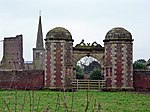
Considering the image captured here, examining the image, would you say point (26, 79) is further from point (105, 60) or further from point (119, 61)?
point (119, 61)

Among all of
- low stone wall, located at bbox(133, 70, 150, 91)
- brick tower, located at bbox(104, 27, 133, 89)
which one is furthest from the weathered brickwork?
low stone wall, located at bbox(133, 70, 150, 91)

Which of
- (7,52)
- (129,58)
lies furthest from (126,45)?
(7,52)

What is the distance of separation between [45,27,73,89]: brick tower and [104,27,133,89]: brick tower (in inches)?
124

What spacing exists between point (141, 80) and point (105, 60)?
3.35 metres

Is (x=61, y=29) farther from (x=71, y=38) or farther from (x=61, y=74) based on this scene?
(x=61, y=74)

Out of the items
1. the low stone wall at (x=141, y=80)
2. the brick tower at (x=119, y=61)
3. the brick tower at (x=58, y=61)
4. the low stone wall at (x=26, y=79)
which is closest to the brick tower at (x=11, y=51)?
the low stone wall at (x=26, y=79)

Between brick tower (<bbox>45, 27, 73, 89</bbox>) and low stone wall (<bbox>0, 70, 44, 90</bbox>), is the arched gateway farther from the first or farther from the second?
low stone wall (<bbox>0, 70, 44, 90</bbox>)

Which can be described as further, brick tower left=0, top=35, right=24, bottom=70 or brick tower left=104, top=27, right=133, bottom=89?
brick tower left=0, top=35, right=24, bottom=70

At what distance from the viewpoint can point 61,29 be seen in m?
35.4

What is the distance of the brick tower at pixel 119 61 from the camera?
34188 millimetres

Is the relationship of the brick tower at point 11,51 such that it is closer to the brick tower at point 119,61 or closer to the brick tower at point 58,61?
the brick tower at point 58,61

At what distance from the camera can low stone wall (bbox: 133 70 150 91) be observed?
112ft

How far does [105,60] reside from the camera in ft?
115

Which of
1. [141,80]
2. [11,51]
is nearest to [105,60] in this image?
[141,80]
